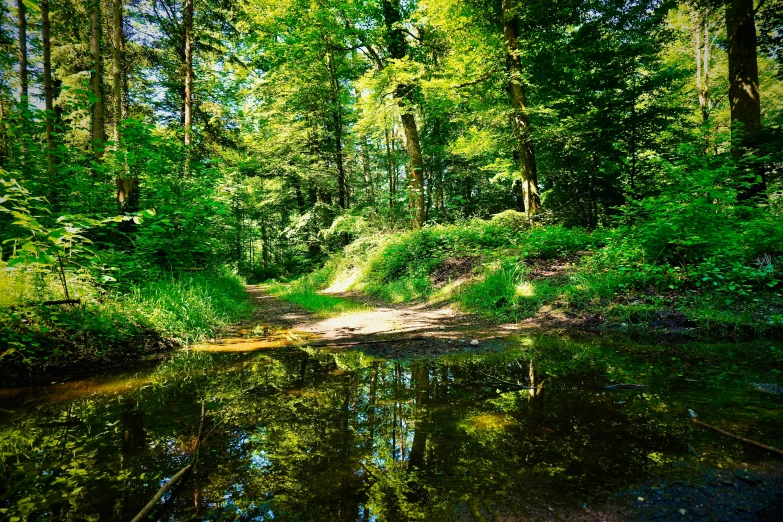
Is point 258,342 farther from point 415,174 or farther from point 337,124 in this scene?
point 337,124

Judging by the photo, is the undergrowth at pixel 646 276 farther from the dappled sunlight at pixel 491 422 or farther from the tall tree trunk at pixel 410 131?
the tall tree trunk at pixel 410 131

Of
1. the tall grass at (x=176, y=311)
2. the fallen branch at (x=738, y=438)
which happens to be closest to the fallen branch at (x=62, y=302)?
the tall grass at (x=176, y=311)

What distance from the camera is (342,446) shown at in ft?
6.58

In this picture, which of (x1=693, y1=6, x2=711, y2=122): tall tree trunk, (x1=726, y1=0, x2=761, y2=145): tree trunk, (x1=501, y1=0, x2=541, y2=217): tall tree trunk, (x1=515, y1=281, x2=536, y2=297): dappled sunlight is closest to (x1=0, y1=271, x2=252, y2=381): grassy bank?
(x1=515, y1=281, x2=536, y2=297): dappled sunlight

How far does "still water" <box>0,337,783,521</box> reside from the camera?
149 centimetres

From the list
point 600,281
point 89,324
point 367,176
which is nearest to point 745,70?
point 600,281

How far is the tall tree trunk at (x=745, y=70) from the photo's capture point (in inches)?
299

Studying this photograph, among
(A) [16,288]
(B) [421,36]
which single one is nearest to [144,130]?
(A) [16,288]

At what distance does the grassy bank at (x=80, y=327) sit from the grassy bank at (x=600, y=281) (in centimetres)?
528

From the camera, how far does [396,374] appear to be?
338cm

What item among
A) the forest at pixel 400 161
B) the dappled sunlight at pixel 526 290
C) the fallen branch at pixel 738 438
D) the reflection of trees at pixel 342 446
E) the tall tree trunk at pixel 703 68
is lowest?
the reflection of trees at pixel 342 446

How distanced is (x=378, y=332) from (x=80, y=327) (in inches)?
147

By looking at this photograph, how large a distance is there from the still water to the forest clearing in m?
0.02

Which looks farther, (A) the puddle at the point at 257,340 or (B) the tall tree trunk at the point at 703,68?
(B) the tall tree trunk at the point at 703,68
